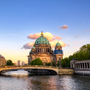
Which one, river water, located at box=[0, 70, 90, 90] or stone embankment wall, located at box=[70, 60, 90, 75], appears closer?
river water, located at box=[0, 70, 90, 90]

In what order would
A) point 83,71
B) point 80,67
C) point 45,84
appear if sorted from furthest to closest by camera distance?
point 80,67
point 83,71
point 45,84

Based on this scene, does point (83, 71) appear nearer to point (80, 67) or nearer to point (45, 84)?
point (80, 67)

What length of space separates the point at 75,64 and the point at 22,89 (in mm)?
56597

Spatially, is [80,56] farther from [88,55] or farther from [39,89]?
[39,89]

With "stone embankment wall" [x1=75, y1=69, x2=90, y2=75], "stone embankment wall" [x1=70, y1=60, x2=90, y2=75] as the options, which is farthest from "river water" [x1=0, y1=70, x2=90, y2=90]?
"stone embankment wall" [x1=70, y1=60, x2=90, y2=75]

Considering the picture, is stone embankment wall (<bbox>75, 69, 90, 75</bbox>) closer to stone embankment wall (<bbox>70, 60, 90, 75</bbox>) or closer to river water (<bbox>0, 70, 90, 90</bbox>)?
stone embankment wall (<bbox>70, 60, 90, 75</bbox>)

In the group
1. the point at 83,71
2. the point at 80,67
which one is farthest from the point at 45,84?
the point at 80,67

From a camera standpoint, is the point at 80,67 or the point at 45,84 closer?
the point at 45,84

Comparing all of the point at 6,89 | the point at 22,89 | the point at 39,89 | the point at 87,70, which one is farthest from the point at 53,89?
the point at 87,70

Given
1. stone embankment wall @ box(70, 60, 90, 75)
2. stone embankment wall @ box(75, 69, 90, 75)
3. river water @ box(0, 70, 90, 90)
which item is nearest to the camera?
river water @ box(0, 70, 90, 90)

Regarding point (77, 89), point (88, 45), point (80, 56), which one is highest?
point (88, 45)

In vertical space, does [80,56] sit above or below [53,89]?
above

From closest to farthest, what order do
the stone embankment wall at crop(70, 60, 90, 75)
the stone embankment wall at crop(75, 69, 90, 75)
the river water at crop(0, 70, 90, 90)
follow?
the river water at crop(0, 70, 90, 90) → the stone embankment wall at crop(75, 69, 90, 75) → the stone embankment wall at crop(70, 60, 90, 75)

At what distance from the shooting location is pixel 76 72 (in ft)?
281
